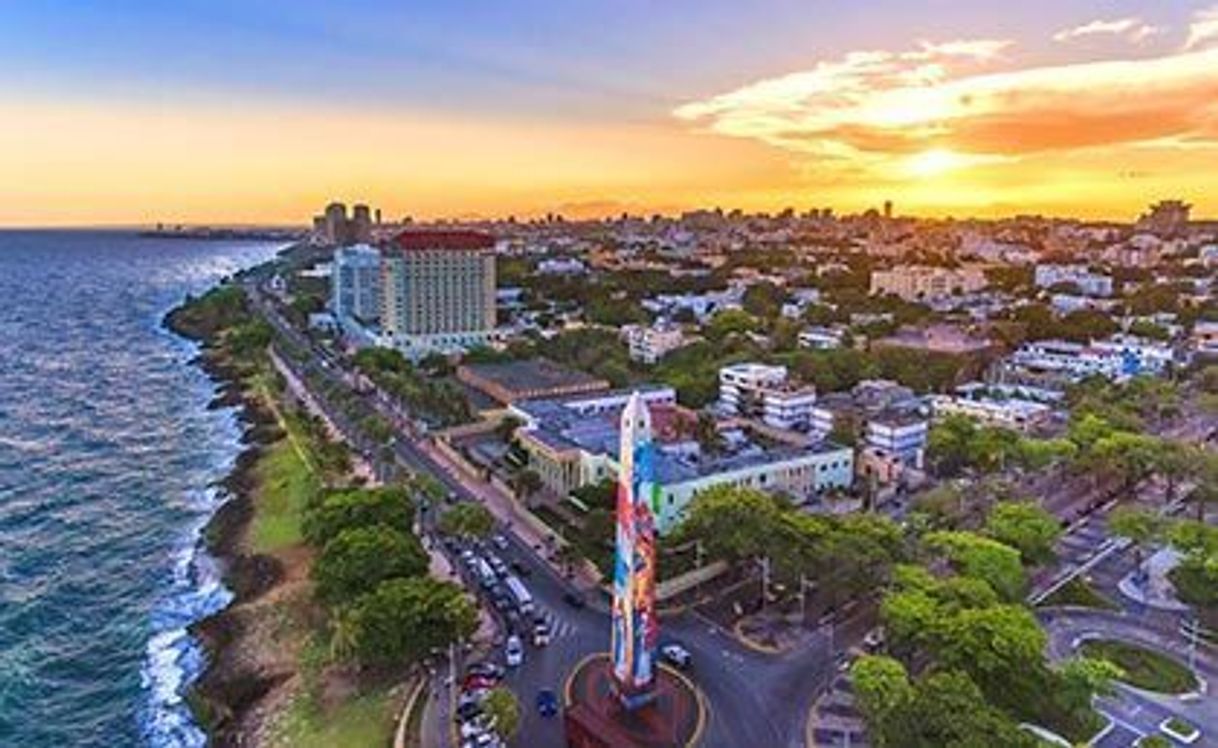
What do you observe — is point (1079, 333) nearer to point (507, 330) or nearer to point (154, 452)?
point (507, 330)

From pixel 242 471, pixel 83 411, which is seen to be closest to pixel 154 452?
pixel 242 471

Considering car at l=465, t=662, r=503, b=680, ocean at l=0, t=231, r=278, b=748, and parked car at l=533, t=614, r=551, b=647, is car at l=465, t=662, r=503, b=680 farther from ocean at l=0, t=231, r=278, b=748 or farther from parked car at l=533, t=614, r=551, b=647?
ocean at l=0, t=231, r=278, b=748

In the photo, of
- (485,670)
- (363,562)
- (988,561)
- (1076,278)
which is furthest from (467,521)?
(1076,278)

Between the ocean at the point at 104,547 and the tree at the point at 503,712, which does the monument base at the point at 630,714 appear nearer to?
the tree at the point at 503,712

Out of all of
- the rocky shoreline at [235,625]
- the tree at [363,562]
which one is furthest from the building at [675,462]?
the rocky shoreline at [235,625]

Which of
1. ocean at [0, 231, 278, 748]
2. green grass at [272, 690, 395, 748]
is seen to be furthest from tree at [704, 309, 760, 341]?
green grass at [272, 690, 395, 748]
